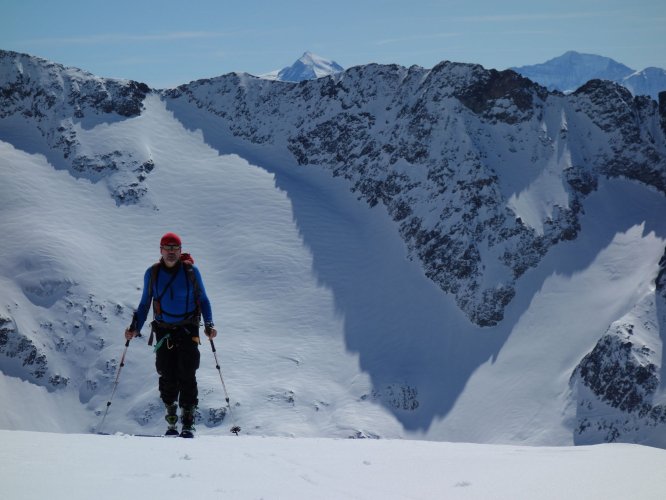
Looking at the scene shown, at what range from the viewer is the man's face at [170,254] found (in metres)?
14.7

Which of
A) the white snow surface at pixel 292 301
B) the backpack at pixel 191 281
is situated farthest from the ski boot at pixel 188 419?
the white snow surface at pixel 292 301

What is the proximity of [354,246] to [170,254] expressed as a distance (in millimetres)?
95917

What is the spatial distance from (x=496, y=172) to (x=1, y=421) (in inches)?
2940

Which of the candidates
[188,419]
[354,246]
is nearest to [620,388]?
[354,246]

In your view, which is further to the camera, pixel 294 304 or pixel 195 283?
pixel 294 304

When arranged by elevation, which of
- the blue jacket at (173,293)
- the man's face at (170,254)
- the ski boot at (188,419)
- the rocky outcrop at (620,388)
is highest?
the man's face at (170,254)

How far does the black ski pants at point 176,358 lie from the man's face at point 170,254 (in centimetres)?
127

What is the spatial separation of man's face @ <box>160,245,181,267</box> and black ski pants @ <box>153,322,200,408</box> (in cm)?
127

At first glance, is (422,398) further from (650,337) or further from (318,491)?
(318,491)

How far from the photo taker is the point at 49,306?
92.6 m

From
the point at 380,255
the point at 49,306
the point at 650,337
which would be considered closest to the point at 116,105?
the point at 49,306

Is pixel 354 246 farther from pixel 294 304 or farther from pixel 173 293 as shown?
pixel 173 293

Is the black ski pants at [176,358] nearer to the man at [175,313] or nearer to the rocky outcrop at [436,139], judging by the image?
the man at [175,313]

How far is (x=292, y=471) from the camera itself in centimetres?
1041
